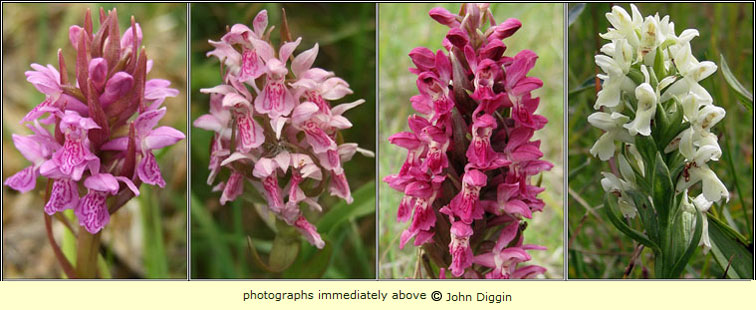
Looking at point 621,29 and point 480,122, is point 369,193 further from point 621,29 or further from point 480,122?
point 621,29

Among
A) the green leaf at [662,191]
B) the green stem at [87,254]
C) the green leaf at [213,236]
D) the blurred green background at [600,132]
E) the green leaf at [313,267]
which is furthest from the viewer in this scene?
the green leaf at [213,236]

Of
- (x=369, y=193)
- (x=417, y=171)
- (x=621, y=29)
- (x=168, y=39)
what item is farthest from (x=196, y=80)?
(x=621, y=29)

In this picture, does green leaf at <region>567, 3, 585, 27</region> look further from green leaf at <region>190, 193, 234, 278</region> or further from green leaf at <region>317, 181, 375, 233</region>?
green leaf at <region>190, 193, 234, 278</region>

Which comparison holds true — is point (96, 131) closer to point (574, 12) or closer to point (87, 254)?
point (87, 254)

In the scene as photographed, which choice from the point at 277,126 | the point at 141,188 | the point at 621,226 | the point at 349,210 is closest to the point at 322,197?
the point at 349,210

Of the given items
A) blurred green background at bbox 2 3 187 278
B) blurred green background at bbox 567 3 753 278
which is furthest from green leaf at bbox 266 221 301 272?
blurred green background at bbox 567 3 753 278

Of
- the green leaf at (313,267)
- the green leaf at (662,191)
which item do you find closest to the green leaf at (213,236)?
the green leaf at (313,267)

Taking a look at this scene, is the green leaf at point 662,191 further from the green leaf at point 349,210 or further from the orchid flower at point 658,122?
the green leaf at point 349,210
